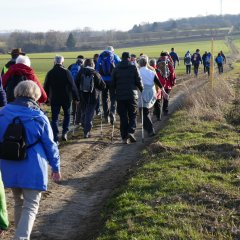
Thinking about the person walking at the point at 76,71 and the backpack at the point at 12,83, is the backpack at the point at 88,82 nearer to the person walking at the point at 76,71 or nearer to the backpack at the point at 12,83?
the person walking at the point at 76,71

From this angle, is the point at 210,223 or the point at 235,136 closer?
the point at 210,223

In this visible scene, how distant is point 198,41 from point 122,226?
404 ft

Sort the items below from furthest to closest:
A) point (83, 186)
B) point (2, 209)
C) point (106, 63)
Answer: point (106, 63), point (83, 186), point (2, 209)

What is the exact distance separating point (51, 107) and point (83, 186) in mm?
4074

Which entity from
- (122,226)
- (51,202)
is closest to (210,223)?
(122,226)

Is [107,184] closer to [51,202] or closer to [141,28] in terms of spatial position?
[51,202]

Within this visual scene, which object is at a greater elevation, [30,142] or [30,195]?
[30,142]

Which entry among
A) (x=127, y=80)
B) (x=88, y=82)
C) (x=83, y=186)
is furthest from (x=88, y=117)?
(x=83, y=186)

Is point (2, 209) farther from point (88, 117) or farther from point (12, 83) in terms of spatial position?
point (88, 117)

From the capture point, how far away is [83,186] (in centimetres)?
952

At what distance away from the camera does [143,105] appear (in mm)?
14008

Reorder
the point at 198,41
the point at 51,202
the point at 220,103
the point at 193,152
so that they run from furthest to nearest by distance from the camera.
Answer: the point at 198,41 → the point at 220,103 → the point at 193,152 → the point at 51,202

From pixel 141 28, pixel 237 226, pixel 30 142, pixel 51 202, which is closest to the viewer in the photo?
Result: pixel 30 142

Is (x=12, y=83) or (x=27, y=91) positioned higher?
(x=27, y=91)
